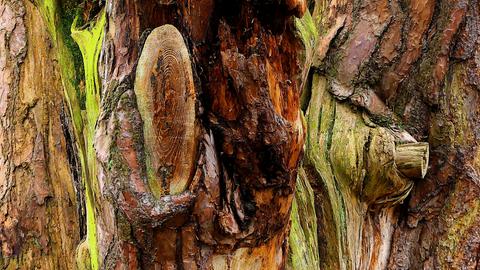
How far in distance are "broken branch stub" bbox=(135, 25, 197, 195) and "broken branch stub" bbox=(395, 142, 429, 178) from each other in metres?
0.87

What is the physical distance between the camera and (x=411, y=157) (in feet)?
5.86

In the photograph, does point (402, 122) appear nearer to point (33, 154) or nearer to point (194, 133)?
point (194, 133)

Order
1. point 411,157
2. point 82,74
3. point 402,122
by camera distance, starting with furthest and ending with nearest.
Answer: point 402,122, point 411,157, point 82,74

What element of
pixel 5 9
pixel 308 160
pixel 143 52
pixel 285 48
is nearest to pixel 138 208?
pixel 143 52

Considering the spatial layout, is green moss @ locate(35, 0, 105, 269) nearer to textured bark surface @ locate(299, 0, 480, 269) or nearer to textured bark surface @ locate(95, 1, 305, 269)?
textured bark surface @ locate(95, 1, 305, 269)

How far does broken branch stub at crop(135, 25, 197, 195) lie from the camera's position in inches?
44.3

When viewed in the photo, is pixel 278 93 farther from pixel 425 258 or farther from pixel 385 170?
pixel 425 258

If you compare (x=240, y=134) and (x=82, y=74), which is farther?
(x=82, y=74)

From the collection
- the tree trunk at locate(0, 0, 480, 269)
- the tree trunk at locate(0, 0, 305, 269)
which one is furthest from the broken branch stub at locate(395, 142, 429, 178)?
the tree trunk at locate(0, 0, 305, 269)

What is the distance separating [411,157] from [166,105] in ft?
3.08

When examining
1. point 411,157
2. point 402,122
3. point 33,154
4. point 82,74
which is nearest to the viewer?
point 82,74

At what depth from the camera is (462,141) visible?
6.35 feet

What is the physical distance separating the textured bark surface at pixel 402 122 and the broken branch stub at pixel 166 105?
0.82 metres

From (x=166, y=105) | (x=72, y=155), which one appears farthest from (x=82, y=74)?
(x=72, y=155)
